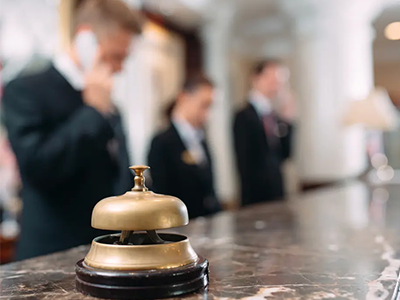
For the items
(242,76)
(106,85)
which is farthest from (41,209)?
(242,76)

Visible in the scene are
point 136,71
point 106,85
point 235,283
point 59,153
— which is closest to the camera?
point 235,283

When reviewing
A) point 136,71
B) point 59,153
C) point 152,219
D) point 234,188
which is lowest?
point 234,188

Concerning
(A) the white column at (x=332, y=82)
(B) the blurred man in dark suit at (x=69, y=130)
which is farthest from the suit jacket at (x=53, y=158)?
(A) the white column at (x=332, y=82)

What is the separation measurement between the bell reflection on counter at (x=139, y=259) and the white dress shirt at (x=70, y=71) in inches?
47.6

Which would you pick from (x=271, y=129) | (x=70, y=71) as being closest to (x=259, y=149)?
(x=271, y=129)

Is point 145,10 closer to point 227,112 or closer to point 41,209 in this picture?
point 227,112

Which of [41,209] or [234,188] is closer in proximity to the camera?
[41,209]

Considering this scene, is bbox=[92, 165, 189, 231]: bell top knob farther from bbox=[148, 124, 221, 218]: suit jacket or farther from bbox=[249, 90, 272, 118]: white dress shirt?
bbox=[249, 90, 272, 118]: white dress shirt

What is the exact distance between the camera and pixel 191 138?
2.93 m

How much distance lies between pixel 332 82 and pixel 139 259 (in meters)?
6.92

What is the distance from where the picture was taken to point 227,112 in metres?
8.03

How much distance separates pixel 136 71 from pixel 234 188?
308 centimetres

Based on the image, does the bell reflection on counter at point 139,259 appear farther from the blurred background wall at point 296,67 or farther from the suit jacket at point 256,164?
the blurred background wall at point 296,67

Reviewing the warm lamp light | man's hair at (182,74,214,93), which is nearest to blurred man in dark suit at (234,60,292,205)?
man's hair at (182,74,214,93)
